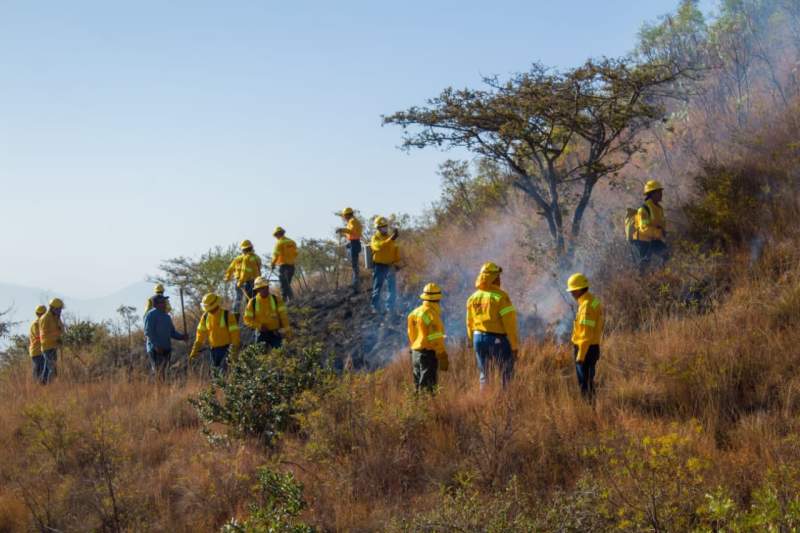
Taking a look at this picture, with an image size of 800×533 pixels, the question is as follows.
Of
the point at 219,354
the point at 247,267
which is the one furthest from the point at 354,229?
the point at 219,354

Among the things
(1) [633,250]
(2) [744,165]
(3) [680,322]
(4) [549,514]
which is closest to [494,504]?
(4) [549,514]

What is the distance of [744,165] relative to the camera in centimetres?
1329

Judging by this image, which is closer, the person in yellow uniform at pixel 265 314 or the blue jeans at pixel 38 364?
the person in yellow uniform at pixel 265 314

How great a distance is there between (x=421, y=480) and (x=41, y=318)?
10.0m

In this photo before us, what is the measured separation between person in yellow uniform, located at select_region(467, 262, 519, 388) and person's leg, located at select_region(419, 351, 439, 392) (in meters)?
0.57

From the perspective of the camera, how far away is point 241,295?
1642 centimetres

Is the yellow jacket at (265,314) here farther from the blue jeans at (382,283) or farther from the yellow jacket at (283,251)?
the yellow jacket at (283,251)

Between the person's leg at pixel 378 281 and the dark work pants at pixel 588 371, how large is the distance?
6081 mm

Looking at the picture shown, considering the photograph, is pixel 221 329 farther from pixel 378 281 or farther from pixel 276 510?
pixel 276 510

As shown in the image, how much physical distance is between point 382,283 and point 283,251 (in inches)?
85.9

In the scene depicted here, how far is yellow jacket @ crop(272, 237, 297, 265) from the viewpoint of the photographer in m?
15.2

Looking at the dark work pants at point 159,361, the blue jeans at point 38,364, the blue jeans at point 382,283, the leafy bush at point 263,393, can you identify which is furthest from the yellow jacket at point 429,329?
the blue jeans at point 38,364

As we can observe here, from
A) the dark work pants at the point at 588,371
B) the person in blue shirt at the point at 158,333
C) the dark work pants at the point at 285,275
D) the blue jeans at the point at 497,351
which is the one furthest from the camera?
the dark work pants at the point at 285,275

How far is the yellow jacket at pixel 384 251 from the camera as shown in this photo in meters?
14.1
